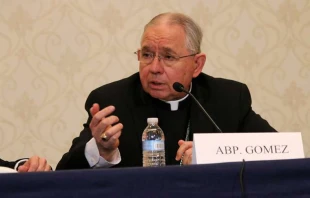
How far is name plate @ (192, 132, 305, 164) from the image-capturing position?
5.76 ft

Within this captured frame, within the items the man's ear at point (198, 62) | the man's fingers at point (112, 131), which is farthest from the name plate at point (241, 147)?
the man's ear at point (198, 62)

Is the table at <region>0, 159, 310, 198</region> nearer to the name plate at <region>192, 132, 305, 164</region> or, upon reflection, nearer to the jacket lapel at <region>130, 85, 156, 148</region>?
the name plate at <region>192, 132, 305, 164</region>

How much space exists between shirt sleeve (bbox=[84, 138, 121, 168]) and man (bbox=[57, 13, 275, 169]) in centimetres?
14

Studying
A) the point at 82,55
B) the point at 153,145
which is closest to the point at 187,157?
the point at 153,145

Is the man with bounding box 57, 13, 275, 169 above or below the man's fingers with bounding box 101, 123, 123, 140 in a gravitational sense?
above

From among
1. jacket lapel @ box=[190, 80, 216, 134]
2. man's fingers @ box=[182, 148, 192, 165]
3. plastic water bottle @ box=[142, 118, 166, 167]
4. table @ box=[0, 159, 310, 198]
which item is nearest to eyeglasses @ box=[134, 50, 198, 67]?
jacket lapel @ box=[190, 80, 216, 134]

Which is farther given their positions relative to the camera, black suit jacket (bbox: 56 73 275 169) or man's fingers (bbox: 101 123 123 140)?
black suit jacket (bbox: 56 73 275 169)

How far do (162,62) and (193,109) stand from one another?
0.90ft

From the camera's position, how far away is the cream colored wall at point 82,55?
10.8 feet

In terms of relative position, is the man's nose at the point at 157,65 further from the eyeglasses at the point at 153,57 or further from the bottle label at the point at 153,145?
the bottle label at the point at 153,145

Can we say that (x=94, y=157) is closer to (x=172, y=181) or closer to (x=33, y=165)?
(x=33, y=165)

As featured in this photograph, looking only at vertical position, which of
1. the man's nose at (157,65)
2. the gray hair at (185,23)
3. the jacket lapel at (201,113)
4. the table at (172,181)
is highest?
the gray hair at (185,23)

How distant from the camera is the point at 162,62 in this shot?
2.65 metres

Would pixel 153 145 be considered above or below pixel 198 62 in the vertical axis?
below
